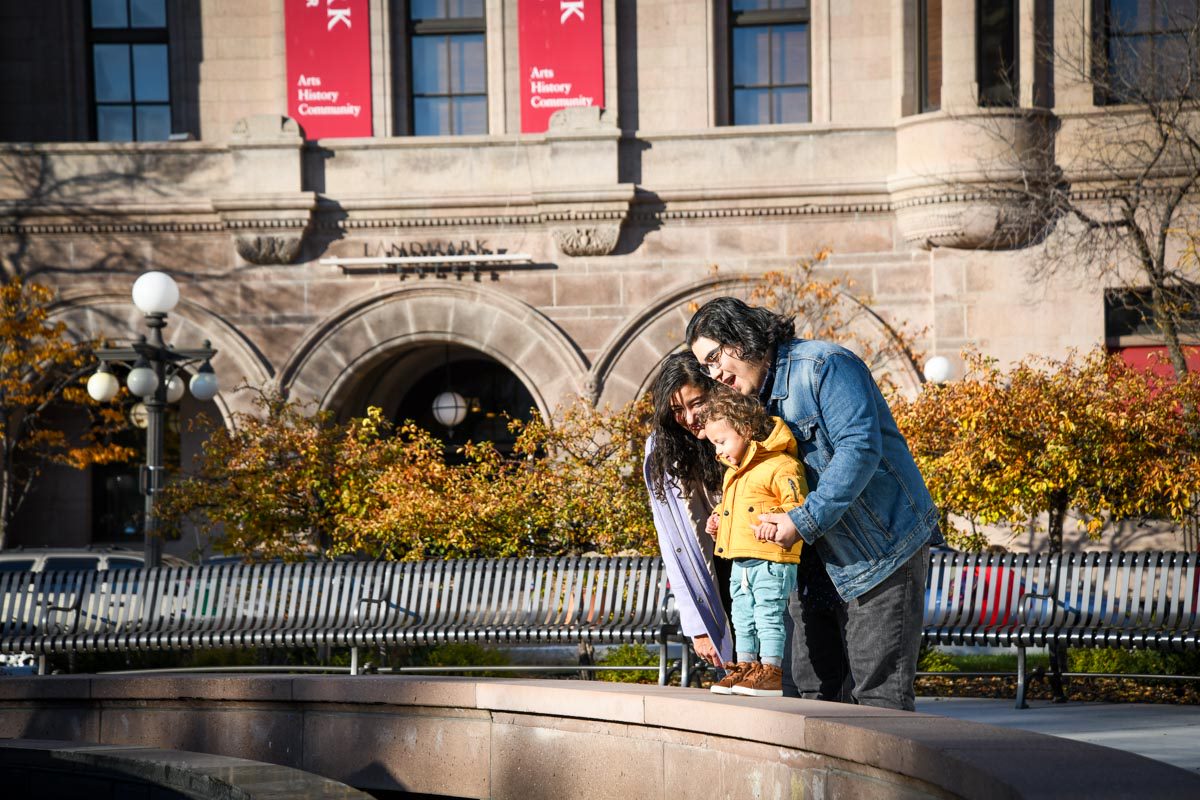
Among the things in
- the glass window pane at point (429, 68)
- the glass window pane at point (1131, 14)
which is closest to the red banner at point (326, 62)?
the glass window pane at point (429, 68)

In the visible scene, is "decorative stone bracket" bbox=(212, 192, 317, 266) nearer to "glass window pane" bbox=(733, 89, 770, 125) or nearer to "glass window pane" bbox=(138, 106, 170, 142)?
"glass window pane" bbox=(138, 106, 170, 142)

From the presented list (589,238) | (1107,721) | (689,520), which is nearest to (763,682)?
(689,520)

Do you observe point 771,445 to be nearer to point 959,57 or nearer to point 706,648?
point 706,648

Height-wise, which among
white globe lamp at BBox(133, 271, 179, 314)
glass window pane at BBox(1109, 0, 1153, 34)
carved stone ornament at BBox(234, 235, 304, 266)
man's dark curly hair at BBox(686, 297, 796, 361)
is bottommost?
man's dark curly hair at BBox(686, 297, 796, 361)

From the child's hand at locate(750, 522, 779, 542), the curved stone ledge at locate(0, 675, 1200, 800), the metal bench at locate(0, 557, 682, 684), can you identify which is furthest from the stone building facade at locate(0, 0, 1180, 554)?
the child's hand at locate(750, 522, 779, 542)

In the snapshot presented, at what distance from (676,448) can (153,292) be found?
9.90 m

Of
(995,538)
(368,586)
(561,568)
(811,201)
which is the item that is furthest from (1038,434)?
(811,201)

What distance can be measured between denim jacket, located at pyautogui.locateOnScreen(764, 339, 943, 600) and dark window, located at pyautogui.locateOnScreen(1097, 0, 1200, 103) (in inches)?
520

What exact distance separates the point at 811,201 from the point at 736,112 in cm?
207

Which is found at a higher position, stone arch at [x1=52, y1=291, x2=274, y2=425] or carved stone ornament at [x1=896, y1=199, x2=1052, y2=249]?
carved stone ornament at [x1=896, y1=199, x2=1052, y2=249]

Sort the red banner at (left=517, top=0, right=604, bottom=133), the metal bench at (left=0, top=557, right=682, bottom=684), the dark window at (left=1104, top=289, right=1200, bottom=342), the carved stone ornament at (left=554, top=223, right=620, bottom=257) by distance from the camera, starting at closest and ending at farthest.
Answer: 1. the metal bench at (left=0, top=557, right=682, bottom=684)
2. the dark window at (left=1104, top=289, right=1200, bottom=342)
3. the carved stone ornament at (left=554, top=223, right=620, bottom=257)
4. the red banner at (left=517, top=0, right=604, bottom=133)

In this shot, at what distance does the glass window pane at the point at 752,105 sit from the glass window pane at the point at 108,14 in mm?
8955

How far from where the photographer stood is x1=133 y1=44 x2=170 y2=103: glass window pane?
2302 centimetres

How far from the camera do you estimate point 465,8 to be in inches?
887
